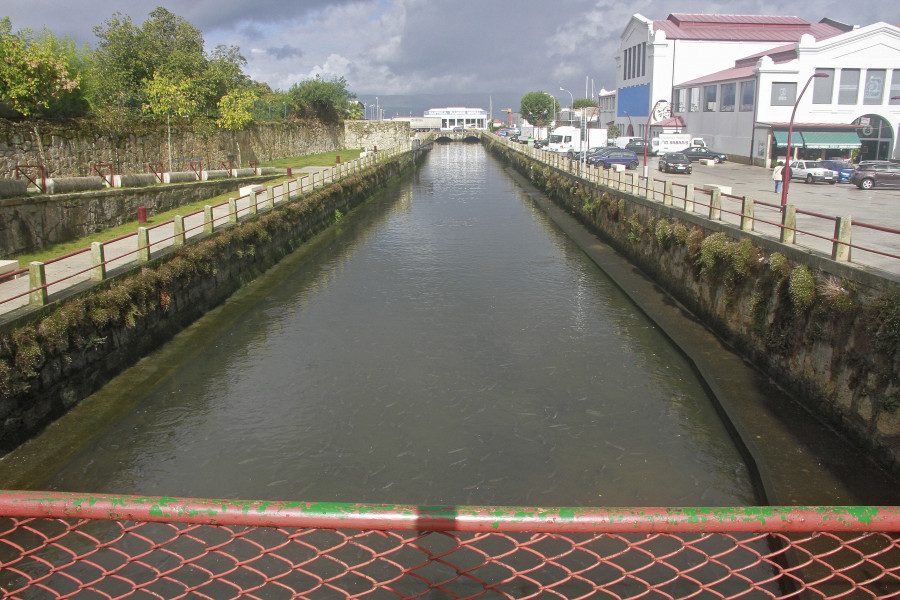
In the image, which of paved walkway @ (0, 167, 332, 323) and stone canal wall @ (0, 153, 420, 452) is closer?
stone canal wall @ (0, 153, 420, 452)

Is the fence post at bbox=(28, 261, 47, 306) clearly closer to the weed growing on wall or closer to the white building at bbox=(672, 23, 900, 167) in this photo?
the weed growing on wall

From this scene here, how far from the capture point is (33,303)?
11.5 m

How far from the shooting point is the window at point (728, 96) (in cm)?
5454

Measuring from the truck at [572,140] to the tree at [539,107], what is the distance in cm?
7350

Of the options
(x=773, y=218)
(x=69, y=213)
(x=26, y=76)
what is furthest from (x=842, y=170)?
(x=26, y=76)

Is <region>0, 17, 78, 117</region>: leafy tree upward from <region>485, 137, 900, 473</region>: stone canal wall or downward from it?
upward

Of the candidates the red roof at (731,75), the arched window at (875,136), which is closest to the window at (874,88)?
the arched window at (875,136)

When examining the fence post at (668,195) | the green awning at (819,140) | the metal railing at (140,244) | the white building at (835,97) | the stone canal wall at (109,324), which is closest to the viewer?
the stone canal wall at (109,324)

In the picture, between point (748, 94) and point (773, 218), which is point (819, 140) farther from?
point (773, 218)

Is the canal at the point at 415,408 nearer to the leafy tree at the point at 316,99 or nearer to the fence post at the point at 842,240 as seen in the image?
the fence post at the point at 842,240

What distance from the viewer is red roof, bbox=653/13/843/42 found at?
68.0m

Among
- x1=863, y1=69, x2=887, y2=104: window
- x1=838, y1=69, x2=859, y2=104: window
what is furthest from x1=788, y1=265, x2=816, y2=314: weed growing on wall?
x1=863, y1=69, x2=887, y2=104: window

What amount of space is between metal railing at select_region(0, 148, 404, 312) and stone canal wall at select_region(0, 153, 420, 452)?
337mm

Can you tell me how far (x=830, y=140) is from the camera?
47.4 metres
